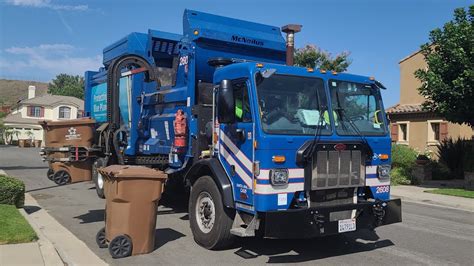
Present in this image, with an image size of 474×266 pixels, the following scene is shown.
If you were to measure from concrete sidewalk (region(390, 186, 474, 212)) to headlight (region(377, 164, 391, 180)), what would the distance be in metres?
6.96

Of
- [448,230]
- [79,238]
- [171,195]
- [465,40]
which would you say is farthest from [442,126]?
[79,238]

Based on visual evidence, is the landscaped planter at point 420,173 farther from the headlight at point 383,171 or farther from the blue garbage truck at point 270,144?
the headlight at point 383,171

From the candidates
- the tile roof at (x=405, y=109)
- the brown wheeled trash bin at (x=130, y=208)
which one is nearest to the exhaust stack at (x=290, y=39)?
the brown wheeled trash bin at (x=130, y=208)

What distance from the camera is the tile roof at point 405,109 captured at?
25.3 metres

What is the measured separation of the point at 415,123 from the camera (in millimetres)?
25547

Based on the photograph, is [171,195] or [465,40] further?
[465,40]

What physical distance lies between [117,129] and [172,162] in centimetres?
188

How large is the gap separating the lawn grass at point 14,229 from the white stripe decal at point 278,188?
3292mm

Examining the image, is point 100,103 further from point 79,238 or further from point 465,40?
point 465,40

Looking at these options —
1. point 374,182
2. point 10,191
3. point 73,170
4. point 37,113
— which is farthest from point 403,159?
point 37,113

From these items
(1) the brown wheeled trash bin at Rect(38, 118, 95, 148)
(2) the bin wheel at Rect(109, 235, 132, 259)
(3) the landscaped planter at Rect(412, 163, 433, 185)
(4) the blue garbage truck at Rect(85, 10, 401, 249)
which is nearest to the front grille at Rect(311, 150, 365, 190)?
→ (4) the blue garbage truck at Rect(85, 10, 401, 249)

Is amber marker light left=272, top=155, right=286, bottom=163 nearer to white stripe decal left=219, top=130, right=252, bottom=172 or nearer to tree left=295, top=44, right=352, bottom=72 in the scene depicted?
white stripe decal left=219, top=130, right=252, bottom=172

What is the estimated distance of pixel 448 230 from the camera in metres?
8.92

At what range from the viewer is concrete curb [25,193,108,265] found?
5.92 m
